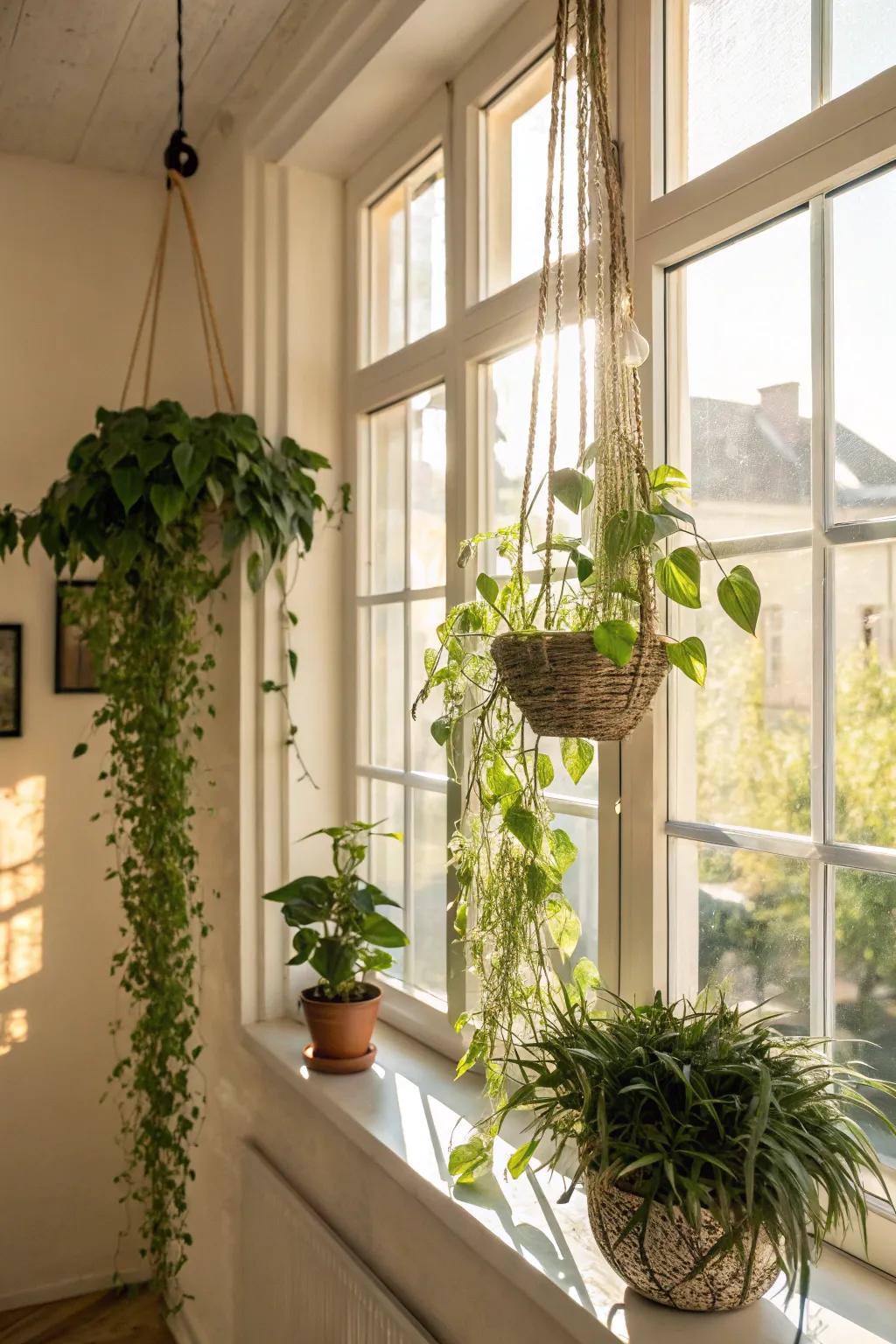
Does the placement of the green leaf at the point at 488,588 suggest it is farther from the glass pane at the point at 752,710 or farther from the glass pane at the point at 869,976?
the glass pane at the point at 869,976

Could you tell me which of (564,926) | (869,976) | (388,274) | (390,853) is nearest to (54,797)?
(390,853)

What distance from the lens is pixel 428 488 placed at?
6.92ft

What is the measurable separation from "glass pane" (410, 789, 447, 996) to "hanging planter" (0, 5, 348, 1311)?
412 millimetres

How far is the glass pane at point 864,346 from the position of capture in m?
1.12

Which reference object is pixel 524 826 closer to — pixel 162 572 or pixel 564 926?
pixel 564 926

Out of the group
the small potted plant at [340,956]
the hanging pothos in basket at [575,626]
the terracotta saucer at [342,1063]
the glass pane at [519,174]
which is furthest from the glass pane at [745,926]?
the glass pane at [519,174]

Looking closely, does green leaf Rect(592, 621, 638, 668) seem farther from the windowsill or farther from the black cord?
the black cord

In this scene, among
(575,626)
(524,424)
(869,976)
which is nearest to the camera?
(869,976)

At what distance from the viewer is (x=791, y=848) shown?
47.8 inches

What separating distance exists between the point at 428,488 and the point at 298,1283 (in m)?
1.50

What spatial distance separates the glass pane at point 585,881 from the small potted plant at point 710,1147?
0.41 m

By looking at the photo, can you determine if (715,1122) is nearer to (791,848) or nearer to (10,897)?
(791,848)

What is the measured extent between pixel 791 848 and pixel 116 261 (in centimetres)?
242

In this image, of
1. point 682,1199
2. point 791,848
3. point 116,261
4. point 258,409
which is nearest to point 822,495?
point 791,848
